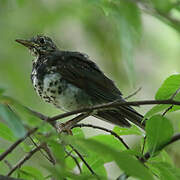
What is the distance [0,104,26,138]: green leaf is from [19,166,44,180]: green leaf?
0.57 meters

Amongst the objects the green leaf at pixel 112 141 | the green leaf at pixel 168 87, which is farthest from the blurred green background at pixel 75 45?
the green leaf at pixel 168 87

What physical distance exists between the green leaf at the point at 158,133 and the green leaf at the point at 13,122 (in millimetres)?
611

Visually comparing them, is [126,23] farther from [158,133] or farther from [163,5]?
[158,133]

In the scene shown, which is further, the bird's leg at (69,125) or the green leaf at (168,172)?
the bird's leg at (69,125)

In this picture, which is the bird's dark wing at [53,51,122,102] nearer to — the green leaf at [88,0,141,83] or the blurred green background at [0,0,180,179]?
the green leaf at [88,0,141,83]

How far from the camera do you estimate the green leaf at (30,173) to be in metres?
1.99

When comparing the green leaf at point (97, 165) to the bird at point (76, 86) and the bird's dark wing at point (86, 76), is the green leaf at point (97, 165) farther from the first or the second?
the bird's dark wing at point (86, 76)

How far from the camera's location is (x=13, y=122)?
1454mm

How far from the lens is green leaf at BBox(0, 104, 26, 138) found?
55.5 inches

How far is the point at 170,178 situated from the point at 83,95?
156 cm

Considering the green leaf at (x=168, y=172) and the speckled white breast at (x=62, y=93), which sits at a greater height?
the speckled white breast at (x=62, y=93)

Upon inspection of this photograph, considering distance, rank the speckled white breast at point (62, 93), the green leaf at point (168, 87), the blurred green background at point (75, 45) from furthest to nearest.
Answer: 1. the blurred green background at point (75, 45)
2. the speckled white breast at point (62, 93)
3. the green leaf at point (168, 87)

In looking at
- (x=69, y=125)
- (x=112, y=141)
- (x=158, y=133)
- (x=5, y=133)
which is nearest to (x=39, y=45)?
(x=69, y=125)

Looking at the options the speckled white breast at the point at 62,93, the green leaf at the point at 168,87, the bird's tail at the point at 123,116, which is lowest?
the bird's tail at the point at 123,116
